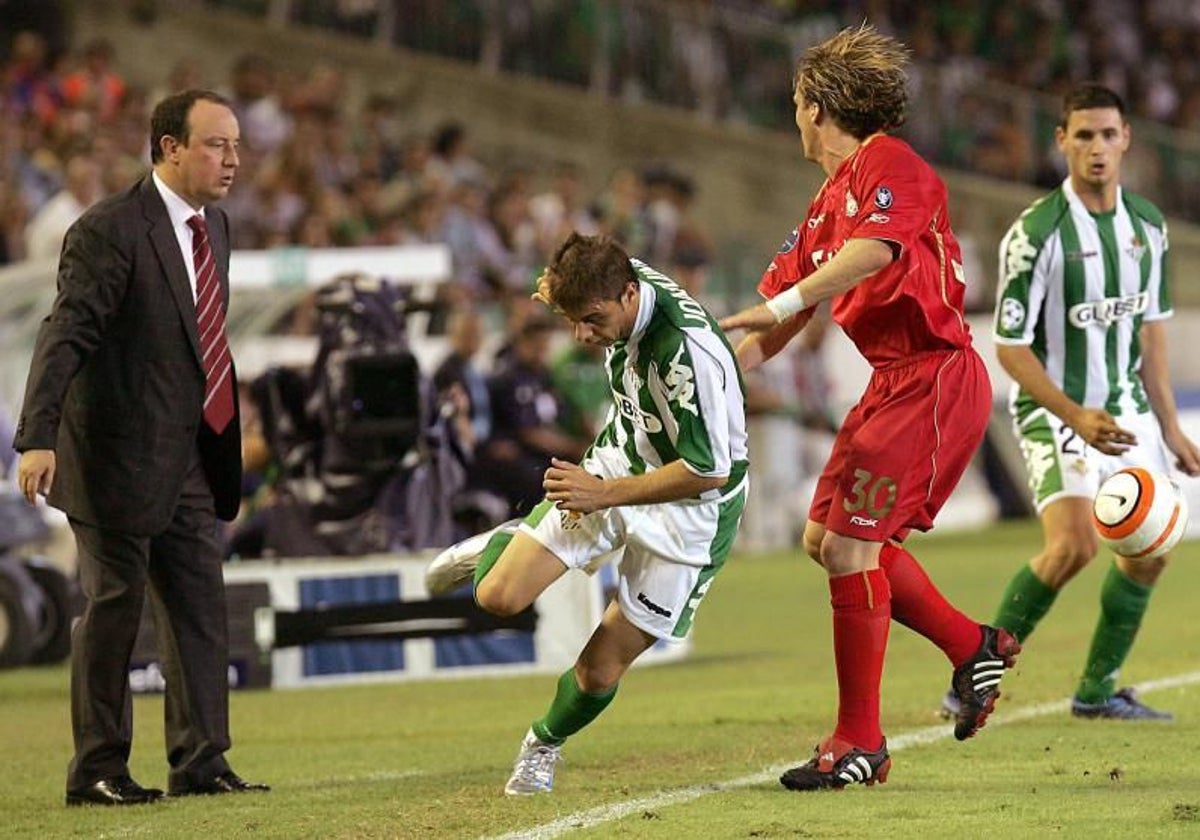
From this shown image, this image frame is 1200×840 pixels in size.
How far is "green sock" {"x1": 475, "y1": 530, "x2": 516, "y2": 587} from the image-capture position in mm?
7211

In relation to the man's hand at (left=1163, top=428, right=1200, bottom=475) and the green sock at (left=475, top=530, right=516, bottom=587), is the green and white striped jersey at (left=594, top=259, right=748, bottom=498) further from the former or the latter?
the man's hand at (left=1163, top=428, right=1200, bottom=475)

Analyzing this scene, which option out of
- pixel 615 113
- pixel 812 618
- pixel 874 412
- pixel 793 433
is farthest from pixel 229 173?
pixel 615 113

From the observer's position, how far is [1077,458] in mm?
8914

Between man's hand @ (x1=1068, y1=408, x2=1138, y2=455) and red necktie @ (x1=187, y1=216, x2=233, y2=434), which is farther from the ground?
red necktie @ (x1=187, y1=216, x2=233, y2=434)

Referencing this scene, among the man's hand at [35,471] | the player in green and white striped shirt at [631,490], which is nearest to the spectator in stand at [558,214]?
the player in green and white striped shirt at [631,490]

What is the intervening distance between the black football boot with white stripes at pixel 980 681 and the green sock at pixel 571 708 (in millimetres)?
1087

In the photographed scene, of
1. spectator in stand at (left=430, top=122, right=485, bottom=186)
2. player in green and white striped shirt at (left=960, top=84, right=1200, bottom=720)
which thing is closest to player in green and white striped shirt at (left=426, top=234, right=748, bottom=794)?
player in green and white striped shirt at (left=960, top=84, right=1200, bottom=720)

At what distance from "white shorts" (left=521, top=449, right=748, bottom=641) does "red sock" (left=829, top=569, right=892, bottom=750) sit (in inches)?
18.0

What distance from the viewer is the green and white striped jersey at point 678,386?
689 cm

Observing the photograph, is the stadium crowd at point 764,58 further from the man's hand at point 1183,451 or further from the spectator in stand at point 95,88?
the man's hand at point 1183,451

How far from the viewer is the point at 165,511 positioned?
752 cm

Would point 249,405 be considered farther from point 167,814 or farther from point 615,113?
point 615,113

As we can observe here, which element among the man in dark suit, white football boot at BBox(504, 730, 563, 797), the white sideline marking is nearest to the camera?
the white sideline marking

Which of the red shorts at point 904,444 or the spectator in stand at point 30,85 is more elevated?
the spectator in stand at point 30,85
